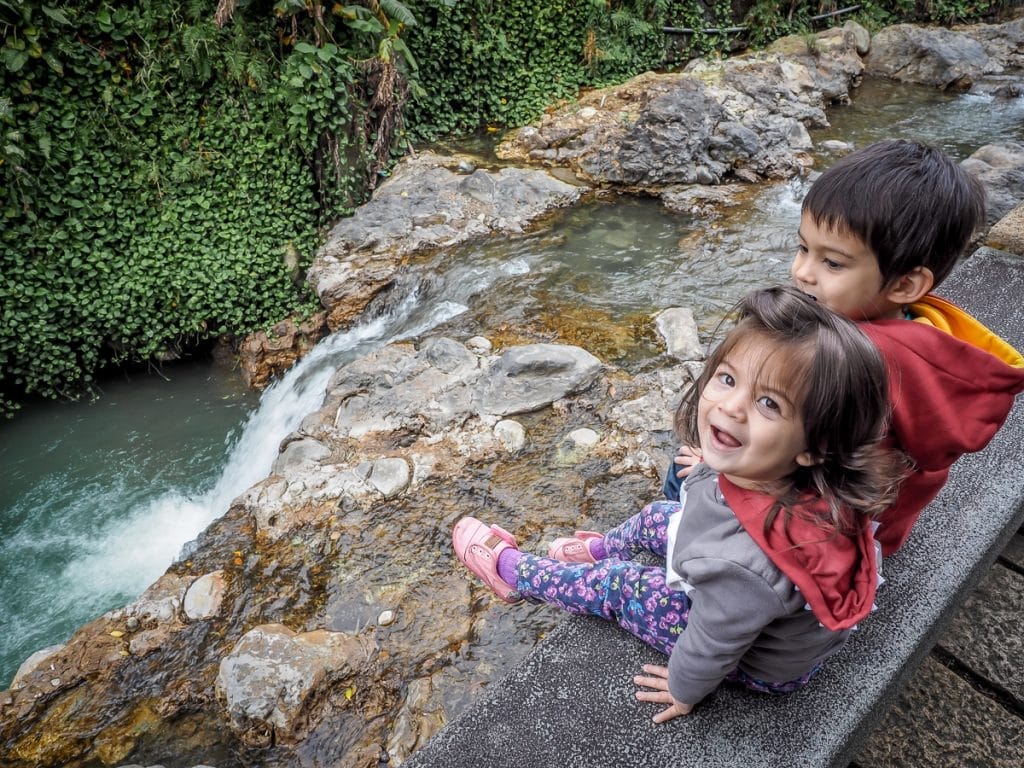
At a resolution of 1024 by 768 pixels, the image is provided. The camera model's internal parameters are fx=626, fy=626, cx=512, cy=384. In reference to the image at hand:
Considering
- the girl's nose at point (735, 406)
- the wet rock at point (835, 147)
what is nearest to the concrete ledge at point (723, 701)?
the girl's nose at point (735, 406)

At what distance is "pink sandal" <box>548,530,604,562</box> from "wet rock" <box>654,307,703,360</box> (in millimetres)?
2413

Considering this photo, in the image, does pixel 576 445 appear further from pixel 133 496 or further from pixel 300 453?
pixel 133 496

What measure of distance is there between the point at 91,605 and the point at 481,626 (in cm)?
322

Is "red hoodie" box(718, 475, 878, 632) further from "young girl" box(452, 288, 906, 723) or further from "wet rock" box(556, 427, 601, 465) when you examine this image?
"wet rock" box(556, 427, 601, 465)

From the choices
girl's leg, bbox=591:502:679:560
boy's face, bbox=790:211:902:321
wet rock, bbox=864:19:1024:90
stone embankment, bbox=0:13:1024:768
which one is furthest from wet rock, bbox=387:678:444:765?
wet rock, bbox=864:19:1024:90

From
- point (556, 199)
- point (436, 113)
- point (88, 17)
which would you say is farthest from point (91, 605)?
point (436, 113)

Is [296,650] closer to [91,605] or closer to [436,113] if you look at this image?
[91,605]

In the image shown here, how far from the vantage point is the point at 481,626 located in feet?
10.5

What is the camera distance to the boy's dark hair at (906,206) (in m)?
1.68

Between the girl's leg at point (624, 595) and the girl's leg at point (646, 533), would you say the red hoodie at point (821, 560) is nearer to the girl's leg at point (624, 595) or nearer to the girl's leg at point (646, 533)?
the girl's leg at point (624, 595)

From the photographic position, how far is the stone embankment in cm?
297

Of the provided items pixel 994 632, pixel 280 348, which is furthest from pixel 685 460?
pixel 280 348

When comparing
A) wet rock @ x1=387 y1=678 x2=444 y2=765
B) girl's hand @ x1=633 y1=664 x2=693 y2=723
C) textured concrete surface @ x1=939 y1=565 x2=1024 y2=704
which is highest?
girl's hand @ x1=633 y1=664 x2=693 y2=723

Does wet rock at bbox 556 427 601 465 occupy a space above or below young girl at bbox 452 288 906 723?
below
